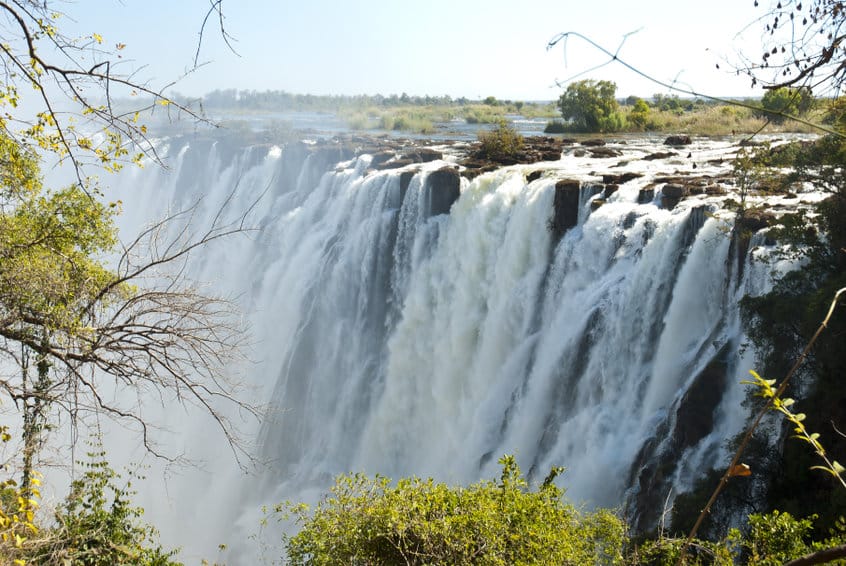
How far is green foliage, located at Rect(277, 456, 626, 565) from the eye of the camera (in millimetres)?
5949

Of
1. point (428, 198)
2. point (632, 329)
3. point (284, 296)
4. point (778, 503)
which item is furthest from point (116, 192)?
point (778, 503)

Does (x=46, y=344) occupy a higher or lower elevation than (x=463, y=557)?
higher

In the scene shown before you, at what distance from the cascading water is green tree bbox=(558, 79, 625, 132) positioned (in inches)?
339

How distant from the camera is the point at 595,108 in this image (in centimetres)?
3238

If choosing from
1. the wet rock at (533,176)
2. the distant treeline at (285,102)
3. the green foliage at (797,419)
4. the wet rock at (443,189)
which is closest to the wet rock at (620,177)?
the wet rock at (533,176)

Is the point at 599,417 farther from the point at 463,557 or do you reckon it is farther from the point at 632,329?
the point at 463,557

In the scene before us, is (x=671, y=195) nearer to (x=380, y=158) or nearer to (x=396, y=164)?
(x=396, y=164)

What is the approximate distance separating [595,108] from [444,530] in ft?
95.2

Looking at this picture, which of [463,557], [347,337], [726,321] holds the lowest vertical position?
[347,337]

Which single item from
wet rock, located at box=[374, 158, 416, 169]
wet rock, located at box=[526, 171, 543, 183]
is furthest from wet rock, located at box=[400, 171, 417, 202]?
wet rock, located at box=[526, 171, 543, 183]

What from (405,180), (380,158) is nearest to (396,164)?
(380,158)

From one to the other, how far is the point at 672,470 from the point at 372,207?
1213cm

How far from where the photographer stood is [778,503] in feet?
28.0

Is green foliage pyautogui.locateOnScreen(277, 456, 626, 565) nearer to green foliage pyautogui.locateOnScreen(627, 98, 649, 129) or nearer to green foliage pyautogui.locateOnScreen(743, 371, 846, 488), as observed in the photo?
green foliage pyautogui.locateOnScreen(743, 371, 846, 488)
